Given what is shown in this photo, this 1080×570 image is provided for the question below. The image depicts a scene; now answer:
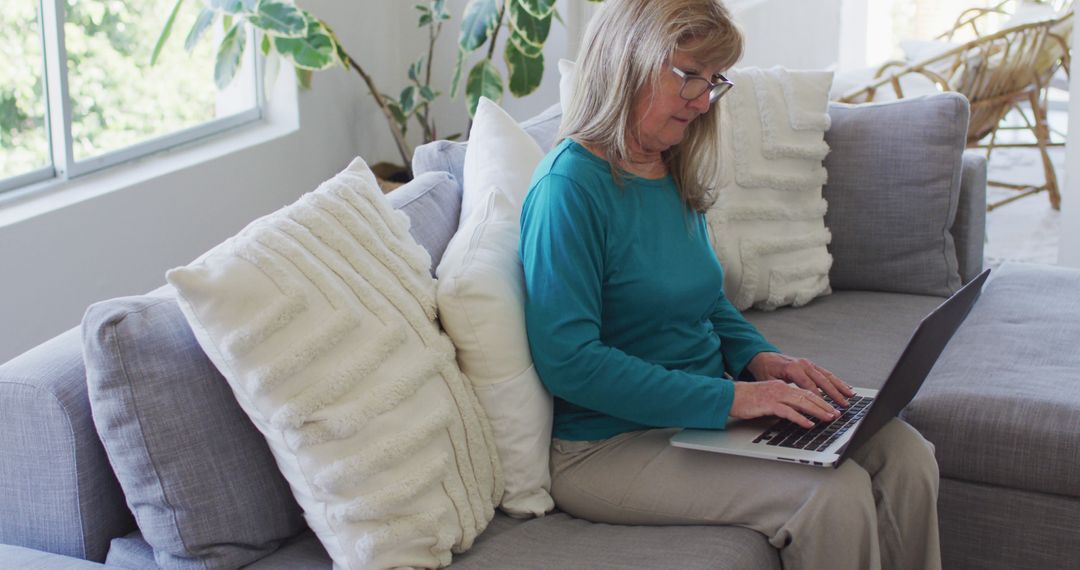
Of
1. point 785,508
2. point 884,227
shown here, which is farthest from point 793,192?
point 785,508

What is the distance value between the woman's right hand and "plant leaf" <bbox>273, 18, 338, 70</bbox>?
6.02 feet

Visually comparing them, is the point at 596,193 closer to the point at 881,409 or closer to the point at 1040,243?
the point at 881,409

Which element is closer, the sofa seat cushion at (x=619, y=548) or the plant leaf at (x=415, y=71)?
the sofa seat cushion at (x=619, y=548)

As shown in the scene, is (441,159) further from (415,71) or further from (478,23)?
(415,71)

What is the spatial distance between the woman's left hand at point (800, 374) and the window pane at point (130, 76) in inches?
69.3

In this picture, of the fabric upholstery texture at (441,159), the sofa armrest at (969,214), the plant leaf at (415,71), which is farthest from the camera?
the plant leaf at (415,71)

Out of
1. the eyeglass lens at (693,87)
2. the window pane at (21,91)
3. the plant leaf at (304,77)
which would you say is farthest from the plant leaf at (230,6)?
the eyeglass lens at (693,87)

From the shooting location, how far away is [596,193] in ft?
5.53

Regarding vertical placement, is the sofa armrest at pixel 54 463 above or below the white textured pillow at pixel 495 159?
below

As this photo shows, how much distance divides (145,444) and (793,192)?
1609 millimetres

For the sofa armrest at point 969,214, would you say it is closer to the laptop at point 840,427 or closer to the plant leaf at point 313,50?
the laptop at point 840,427

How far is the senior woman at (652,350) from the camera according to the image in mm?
1614

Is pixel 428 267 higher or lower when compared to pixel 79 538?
higher

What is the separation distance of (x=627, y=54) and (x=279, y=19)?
161 cm
